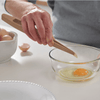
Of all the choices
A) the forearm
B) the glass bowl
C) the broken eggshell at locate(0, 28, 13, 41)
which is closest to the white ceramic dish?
the broken eggshell at locate(0, 28, 13, 41)

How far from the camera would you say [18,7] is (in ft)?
2.96

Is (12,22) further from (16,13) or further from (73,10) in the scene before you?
(73,10)

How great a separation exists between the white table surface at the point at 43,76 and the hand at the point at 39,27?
3.2 inches

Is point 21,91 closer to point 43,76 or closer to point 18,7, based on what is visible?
point 43,76

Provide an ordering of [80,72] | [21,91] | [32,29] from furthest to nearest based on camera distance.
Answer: [32,29] < [80,72] < [21,91]

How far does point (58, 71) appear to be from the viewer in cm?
54

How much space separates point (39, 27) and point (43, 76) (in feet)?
0.60

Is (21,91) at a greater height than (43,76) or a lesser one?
greater

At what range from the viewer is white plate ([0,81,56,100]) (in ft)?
1.02

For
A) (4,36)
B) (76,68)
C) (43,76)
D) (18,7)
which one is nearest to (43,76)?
(43,76)

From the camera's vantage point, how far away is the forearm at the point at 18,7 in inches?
33.3

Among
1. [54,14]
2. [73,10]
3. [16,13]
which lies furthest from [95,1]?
[16,13]

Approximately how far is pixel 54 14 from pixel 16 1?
0.77ft

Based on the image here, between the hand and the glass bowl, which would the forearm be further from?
the glass bowl
